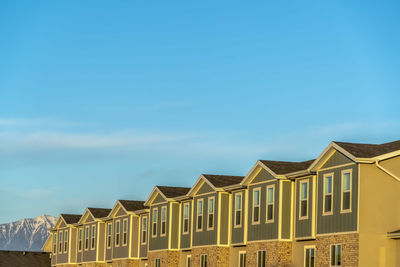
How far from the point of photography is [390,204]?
39.2m

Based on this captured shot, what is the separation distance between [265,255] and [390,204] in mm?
9383

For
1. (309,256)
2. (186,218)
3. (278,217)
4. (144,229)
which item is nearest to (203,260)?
(186,218)

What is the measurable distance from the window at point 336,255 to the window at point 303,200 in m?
3.30

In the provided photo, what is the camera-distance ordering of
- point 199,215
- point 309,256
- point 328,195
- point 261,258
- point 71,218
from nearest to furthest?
point 328,195, point 309,256, point 261,258, point 199,215, point 71,218

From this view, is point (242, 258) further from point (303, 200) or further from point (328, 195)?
point (328, 195)

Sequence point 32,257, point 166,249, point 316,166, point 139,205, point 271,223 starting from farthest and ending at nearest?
point 32,257 < point 139,205 < point 166,249 < point 271,223 < point 316,166

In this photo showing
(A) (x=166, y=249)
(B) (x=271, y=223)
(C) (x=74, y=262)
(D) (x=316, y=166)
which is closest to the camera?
(D) (x=316, y=166)

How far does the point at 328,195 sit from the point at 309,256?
3.94 m

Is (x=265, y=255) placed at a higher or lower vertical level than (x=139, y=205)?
lower

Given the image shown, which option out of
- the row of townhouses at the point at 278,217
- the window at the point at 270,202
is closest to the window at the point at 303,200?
the row of townhouses at the point at 278,217

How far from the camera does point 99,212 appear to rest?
7350cm

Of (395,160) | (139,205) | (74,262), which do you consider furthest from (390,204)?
(74,262)

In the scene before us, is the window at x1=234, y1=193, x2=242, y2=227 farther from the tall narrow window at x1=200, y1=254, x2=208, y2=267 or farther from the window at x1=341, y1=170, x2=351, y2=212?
the window at x1=341, y1=170, x2=351, y2=212

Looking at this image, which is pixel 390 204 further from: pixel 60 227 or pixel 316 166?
pixel 60 227
